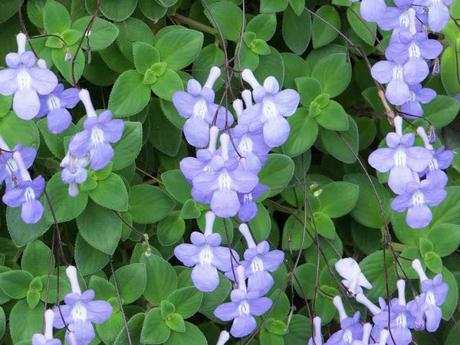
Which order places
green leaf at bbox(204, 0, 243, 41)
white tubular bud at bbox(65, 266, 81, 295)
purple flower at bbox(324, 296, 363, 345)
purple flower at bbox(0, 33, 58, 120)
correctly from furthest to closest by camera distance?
green leaf at bbox(204, 0, 243, 41), purple flower at bbox(324, 296, 363, 345), white tubular bud at bbox(65, 266, 81, 295), purple flower at bbox(0, 33, 58, 120)

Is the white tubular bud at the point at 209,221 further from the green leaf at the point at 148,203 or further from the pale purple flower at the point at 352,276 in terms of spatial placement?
the pale purple flower at the point at 352,276

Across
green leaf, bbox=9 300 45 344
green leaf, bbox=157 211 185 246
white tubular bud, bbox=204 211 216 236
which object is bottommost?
green leaf, bbox=9 300 45 344

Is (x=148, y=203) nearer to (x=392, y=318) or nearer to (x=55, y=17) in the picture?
(x=55, y=17)

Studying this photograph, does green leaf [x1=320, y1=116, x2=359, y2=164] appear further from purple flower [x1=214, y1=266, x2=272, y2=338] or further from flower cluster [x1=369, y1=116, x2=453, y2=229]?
purple flower [x1=214, y1=266, x2=272, y2=338]

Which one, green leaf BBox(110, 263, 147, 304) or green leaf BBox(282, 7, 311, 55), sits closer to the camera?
green leaf BBox(110, 263, 147, 304)

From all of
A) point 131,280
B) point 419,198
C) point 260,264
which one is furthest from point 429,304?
point 131,280

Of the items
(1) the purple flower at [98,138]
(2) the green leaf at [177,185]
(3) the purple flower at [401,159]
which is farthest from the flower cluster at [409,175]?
(1) the purple flower at [98,138]

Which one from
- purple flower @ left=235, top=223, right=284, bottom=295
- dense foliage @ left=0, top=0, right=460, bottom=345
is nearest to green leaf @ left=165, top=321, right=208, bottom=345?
dense foliage @ left=0, top=0, right=460, bottom=345
